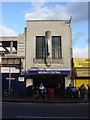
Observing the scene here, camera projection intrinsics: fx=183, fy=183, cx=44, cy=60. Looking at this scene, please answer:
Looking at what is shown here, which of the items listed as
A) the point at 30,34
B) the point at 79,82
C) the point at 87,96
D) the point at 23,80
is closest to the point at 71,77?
the point at 79,82

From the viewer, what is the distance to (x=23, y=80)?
2014 centimetres

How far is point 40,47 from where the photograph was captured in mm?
22141

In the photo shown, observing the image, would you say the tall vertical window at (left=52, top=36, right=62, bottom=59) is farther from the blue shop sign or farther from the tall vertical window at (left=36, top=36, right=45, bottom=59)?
the blue shop sign

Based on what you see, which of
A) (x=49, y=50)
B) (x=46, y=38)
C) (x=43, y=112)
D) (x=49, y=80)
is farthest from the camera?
(x=49, y=80)

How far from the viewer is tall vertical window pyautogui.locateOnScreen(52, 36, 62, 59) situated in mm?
22047

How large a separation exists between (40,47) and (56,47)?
1.95 meters

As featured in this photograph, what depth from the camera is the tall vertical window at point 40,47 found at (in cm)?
2198

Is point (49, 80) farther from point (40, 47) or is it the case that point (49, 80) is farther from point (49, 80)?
point (40, 47)

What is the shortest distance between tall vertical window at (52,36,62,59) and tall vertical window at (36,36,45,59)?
123 centimetres

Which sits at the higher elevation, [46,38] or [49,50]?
[46,38]

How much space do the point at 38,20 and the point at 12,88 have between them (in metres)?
8.82

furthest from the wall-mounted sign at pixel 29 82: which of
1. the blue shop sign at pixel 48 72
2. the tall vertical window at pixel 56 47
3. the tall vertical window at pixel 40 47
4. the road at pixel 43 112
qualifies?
the road at pixel 43 112

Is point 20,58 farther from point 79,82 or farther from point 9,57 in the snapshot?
point 79,82

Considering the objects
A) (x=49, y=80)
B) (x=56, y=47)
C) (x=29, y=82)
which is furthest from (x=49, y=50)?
(x=29, y=82)
